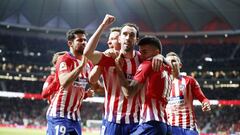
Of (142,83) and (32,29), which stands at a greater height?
(32,29)

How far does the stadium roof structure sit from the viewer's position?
40094mm

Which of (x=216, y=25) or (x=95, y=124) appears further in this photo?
(x=216, y=25)

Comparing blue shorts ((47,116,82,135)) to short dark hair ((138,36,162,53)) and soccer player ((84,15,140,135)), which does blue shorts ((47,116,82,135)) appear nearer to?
soccer player ((84,15,140,135))

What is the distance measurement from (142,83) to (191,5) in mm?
35407

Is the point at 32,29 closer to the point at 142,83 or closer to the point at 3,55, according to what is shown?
the point at 3,55

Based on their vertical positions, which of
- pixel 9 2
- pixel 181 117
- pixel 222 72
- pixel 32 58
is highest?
pixel 9 2

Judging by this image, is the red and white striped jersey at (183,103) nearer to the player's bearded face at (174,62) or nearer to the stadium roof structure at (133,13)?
the player's bearded face at (174,62)

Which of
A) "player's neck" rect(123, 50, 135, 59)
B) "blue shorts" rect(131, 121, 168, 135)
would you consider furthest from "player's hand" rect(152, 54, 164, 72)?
"blue shorts" rect(131, 121, 168, 135)

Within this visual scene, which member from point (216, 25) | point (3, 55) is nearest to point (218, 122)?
point (216, 25)

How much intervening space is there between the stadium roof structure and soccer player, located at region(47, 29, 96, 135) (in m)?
33.3

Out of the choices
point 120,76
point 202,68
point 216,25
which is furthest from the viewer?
point 202,68

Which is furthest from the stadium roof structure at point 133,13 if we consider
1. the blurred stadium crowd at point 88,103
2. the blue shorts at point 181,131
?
the blue shorts at point 181,131

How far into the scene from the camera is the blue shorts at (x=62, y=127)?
610 centimetres

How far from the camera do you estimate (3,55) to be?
168ft
